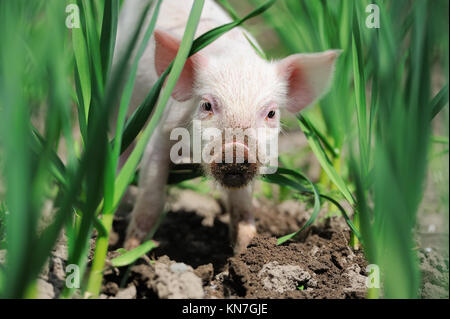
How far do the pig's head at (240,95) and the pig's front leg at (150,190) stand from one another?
36 centimetres

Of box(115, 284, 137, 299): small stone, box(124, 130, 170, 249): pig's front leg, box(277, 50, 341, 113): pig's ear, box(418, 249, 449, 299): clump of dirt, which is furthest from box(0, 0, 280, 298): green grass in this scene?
box(418, 249, 449, 299): clump of dirt

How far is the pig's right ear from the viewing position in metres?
2.52

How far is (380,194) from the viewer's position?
1.63 m

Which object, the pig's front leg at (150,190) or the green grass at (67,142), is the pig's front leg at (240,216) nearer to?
the pig's front leg at (150,190)

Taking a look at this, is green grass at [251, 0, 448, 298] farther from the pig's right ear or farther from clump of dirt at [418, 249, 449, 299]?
the pig's right ear

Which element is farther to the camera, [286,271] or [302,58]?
[302,58]

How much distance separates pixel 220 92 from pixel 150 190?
79 centimetres

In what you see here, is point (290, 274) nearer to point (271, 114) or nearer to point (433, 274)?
point (433, 274)

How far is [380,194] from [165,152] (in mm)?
1568

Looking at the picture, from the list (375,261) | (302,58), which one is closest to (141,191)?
(302,58)

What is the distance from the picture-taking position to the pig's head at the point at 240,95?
7.54 feet

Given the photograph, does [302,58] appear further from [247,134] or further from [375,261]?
[375,261]

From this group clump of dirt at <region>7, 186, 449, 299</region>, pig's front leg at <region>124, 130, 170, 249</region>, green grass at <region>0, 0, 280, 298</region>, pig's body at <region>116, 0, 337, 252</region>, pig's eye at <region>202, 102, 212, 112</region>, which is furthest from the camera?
pig's front leg at <region>124, 130, 170, 249</region>

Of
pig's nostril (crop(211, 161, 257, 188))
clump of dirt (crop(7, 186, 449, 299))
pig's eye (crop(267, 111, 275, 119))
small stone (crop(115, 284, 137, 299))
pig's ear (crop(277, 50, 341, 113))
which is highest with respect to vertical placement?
pig's ear (crop(277, 50, 341, 113))
